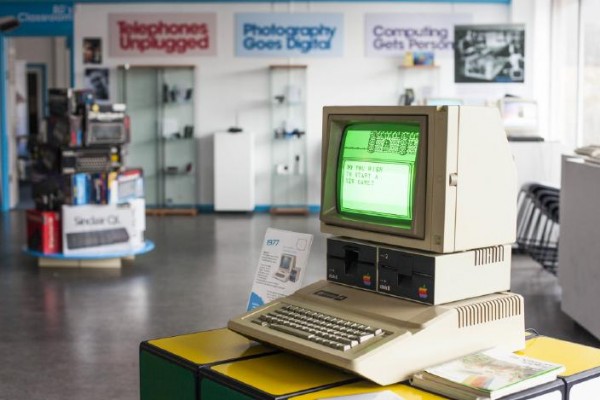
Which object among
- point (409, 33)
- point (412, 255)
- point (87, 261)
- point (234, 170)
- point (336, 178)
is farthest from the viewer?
point (409, 33)

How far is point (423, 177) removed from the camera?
2314 mm

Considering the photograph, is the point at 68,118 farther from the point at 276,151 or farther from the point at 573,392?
the point at 573,392

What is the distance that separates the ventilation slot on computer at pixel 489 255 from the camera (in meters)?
2.38

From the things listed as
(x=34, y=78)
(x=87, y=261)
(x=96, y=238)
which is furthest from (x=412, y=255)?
(x=34, y=78)

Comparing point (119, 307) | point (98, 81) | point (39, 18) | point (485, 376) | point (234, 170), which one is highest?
point (39, 18)

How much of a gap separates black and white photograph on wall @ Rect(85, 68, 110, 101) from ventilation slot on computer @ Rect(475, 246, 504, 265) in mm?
11880

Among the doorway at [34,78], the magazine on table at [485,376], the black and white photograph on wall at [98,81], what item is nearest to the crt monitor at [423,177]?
the magazine on table at [485,376]

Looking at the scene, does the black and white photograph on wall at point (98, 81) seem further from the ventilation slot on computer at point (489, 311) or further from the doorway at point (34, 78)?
Result: the ventilation slot on computer at point (489, 311)

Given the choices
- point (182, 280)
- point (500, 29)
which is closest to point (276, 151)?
point (500, 29)

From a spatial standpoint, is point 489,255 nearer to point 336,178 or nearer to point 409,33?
point 336,178

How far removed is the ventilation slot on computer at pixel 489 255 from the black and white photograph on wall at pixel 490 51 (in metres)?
7.63

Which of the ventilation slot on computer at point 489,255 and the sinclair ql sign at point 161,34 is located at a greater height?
the sinclair ql sign at point 161,34

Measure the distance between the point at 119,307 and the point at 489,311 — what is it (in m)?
5.16

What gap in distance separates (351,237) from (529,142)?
7.50m
